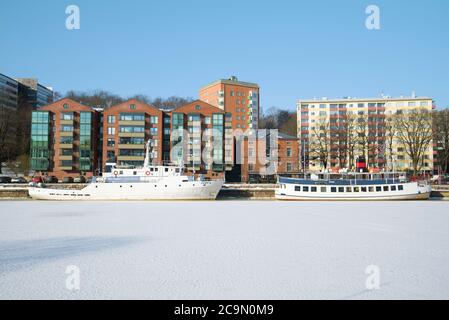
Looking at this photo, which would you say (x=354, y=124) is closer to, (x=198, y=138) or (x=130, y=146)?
(x=198, y=138)

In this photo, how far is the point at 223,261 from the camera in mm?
11094

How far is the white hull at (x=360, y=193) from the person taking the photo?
45125 millimetres

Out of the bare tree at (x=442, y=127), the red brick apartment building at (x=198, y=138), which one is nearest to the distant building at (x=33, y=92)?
the red brick apartment building at (x=198, y=138)

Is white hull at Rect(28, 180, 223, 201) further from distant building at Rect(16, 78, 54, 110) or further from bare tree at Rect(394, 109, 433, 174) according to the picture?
distant building at Rect(16, 78, 54, 110)

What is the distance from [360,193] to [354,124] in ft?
157

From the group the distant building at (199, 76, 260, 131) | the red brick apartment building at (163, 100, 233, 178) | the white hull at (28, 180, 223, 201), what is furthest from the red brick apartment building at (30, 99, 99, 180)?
the distant building at (199, 76, 260, 131)

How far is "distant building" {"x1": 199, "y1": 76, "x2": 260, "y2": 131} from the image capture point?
105875mm

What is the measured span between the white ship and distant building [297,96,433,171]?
4640cm

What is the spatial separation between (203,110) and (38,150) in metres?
33.8

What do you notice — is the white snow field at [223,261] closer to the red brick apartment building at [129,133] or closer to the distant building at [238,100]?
the red brick apartment building at [129,133]
